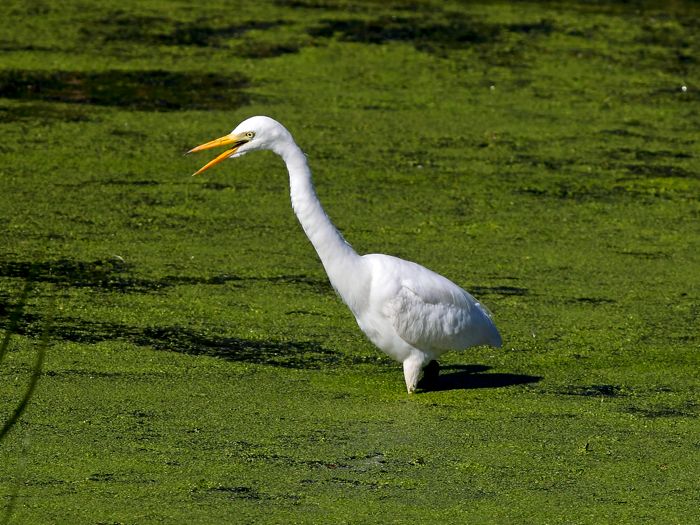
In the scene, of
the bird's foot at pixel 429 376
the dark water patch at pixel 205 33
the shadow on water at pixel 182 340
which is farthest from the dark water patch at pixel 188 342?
the dark water patch at pixel 205 33

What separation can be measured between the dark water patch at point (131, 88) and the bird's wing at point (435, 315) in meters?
2.56

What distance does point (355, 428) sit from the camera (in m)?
3.14

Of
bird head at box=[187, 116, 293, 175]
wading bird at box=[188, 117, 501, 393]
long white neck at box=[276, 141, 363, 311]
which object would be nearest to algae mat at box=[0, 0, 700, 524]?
wading bird at box=[188, 117, 501, 393]

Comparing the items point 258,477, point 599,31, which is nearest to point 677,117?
point 599,31

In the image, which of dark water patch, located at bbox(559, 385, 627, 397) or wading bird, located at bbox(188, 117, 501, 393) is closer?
wading bird, located at bbox(188, 117, 501, 393)

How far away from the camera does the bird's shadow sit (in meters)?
3.53

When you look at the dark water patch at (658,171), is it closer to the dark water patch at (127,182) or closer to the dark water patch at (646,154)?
the dark water patch at (646,154)

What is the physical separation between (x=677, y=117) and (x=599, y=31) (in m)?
1.39

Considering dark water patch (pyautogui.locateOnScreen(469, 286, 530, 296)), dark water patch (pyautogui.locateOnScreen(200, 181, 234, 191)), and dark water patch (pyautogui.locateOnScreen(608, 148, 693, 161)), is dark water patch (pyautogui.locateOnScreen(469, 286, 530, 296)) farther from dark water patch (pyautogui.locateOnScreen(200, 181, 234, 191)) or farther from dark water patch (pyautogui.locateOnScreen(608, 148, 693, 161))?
dark water patch (pyautogui.locateOnScreen(608, 148, 693, 161))

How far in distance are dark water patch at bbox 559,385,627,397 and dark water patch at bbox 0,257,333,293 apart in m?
0.94

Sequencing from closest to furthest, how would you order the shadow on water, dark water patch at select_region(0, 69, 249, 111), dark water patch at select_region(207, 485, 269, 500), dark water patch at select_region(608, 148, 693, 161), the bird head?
dark water patch at select_region(207, 485, 269, 500), the bird head, the shadow on water, dark water patch at select_region(608, 148, 693, 161), dark water patch at select_region(0, 69, 249, 111)

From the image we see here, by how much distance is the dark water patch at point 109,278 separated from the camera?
158 inches

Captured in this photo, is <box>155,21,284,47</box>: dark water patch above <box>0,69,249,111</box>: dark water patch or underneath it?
above

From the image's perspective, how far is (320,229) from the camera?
3396 mm
